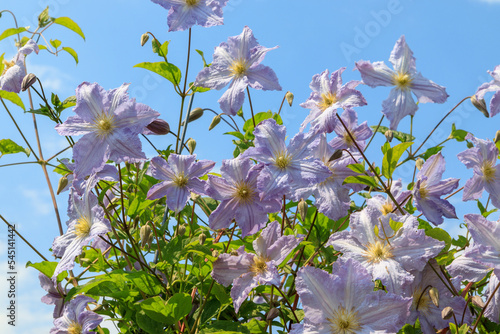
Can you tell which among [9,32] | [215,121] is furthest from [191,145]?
[9,32]

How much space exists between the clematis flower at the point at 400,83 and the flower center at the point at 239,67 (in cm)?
30

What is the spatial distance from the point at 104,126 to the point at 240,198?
1.16 feet

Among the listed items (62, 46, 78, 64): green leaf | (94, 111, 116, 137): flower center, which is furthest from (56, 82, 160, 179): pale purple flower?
(62, 46, 78, 64): green leaf

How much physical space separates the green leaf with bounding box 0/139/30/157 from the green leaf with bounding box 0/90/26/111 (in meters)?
0.14

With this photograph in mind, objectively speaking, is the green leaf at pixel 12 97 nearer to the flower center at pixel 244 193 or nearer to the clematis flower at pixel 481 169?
the flower center at pixel 244 193

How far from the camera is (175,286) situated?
1.41 m

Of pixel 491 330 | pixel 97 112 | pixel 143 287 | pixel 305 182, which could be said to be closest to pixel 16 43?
pixel 97 112

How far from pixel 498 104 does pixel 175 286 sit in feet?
3.30

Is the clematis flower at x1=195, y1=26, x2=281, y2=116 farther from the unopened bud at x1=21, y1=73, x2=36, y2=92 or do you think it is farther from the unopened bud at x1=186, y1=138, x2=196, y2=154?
the unopened bud at x1=21, y1=73, x2=36, y2=92

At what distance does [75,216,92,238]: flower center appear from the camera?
137 cm

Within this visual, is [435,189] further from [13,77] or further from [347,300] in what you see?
[13,77]

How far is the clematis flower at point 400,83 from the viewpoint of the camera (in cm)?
139

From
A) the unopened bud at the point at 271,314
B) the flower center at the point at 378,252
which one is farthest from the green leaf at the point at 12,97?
the flower center at the point at 378,252

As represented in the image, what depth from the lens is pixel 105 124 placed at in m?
1.27
